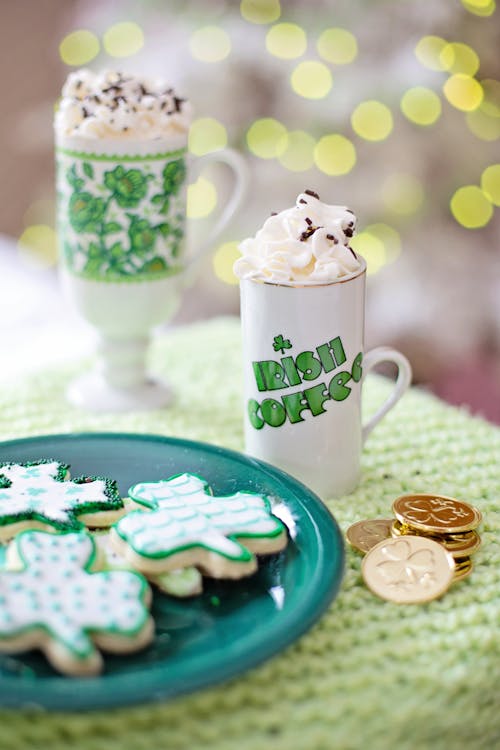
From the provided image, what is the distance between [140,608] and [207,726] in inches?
3.3

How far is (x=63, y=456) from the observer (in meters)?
0.81

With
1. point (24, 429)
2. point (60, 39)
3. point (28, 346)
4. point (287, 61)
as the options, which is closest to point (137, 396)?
point (24, 429)

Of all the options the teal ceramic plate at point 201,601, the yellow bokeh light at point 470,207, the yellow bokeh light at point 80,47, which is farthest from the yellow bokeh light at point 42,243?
the teal ceramic plate at point 201,601

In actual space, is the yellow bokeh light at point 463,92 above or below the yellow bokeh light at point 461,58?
below

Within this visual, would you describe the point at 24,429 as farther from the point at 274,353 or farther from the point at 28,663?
the point at 28,663

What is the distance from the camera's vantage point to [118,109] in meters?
0.92

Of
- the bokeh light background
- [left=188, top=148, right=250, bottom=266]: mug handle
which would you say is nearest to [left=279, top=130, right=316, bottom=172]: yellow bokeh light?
the bokeh light background

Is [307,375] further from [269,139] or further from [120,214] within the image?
[269,139]

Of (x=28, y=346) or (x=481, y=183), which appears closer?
(x=28, y=346)

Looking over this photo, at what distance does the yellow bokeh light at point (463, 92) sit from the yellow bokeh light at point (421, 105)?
0.03 m

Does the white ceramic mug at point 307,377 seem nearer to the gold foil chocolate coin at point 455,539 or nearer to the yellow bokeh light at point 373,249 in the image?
the gold foil chocolate coin at point 455,539

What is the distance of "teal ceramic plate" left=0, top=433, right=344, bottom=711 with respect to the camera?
0.52 m

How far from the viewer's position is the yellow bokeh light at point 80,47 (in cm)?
208

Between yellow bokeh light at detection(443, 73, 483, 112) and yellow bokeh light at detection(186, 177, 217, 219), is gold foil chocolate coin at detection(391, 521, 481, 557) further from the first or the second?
yellow bokeh light at detection(186, 177, 217, 219)
